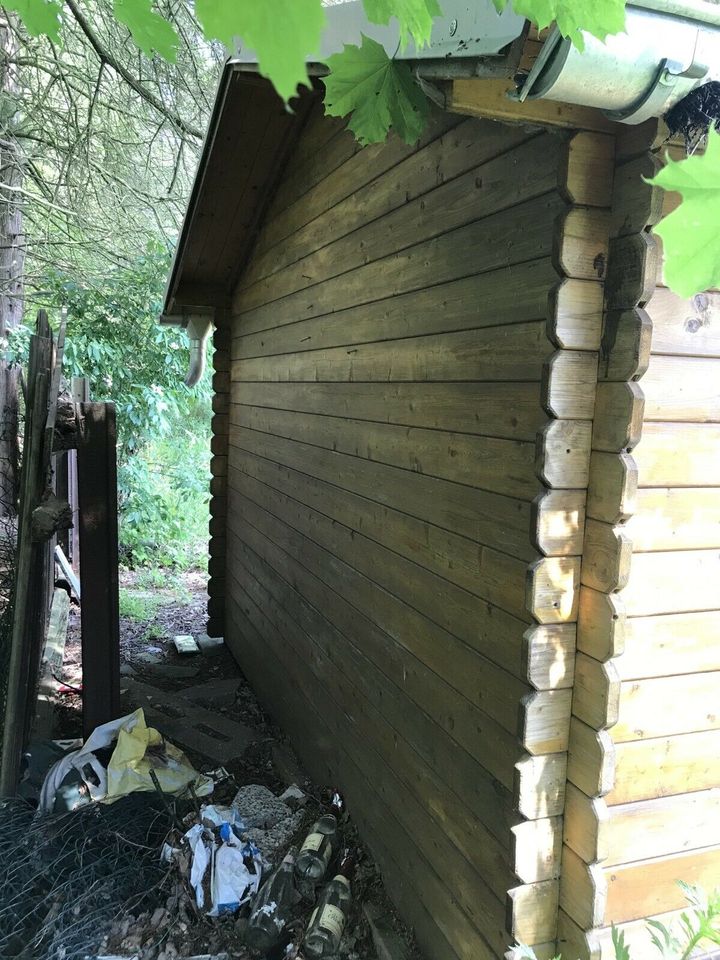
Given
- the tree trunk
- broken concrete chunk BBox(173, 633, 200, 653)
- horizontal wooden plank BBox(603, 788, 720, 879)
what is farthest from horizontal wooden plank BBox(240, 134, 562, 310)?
broken concrete chunk BBox(173, 633, 200, 653)

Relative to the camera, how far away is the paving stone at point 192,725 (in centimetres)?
473

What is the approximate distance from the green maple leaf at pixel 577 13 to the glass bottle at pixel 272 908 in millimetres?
3238

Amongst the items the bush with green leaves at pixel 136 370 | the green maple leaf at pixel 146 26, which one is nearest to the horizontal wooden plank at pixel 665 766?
the green maple leaf at pixel 146 26

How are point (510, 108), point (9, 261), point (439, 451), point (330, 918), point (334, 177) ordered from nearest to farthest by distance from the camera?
point (510, 108) < point (439, 451) < point (330, 918) < point (334, 177) < point (9, 261)

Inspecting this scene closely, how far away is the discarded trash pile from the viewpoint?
2.94 m

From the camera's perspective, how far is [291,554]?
4.49 m

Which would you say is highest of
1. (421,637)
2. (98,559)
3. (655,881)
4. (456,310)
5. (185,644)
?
(456,310)

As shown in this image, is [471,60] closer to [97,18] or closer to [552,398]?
[552,398]

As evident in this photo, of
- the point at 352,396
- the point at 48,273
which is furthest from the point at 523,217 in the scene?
the point at 48,273

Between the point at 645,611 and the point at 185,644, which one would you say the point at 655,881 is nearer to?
the point at 645,611

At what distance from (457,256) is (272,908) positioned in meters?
2.76

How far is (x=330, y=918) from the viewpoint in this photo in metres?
2.90

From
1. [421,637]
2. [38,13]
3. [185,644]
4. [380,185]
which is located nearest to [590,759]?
[421,637]

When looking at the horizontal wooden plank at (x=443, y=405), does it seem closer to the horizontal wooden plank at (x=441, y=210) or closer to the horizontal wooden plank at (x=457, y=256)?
the horizontal wooden plank at (x=457, y=256)
